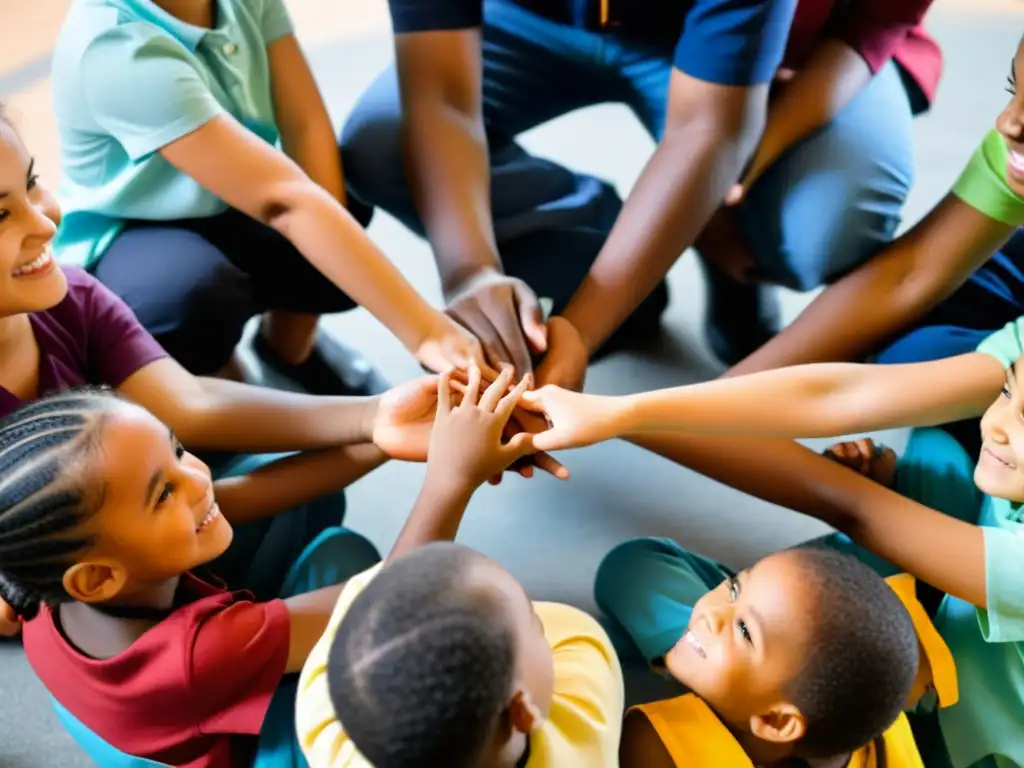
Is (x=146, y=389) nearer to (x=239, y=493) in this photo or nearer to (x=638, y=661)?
(x=239, y=493)

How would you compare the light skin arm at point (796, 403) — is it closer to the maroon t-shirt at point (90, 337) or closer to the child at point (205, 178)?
the child at point (205, 178)

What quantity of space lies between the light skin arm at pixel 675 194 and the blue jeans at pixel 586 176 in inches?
6.1

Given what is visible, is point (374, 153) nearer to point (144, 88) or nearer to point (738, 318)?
point (144, 88)

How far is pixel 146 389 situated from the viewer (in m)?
0.96

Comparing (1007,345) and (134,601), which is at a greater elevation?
(1007,345)

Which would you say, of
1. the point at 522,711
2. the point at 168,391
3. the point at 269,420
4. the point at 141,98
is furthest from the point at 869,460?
the point at 141,98

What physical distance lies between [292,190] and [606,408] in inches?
17.4

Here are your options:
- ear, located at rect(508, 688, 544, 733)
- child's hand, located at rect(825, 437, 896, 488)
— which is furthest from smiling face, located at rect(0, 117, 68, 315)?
child's hand, located at rect(825, 437, 896, 488)

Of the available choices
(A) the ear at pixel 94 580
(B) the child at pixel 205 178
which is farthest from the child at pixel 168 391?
(A) the ear at pixel 94 580

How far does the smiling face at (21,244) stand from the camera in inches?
32.6

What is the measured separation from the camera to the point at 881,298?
1111mm

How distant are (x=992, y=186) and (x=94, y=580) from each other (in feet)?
3.29

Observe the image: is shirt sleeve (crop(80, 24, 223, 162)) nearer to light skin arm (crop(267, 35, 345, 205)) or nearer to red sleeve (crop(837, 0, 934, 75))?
light skin arm (crop(267, 35, 345, 205))

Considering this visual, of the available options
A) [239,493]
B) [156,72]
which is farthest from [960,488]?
[156,72]
